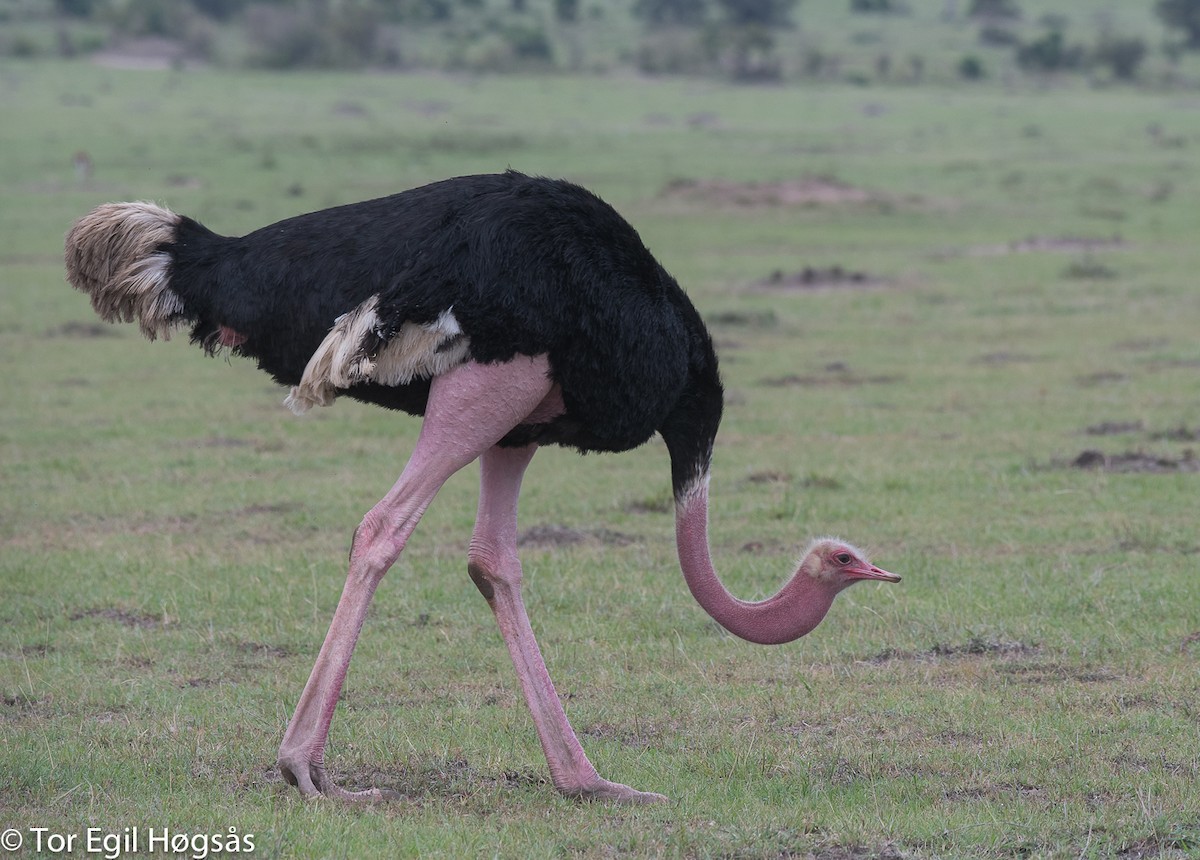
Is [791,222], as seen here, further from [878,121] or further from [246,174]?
[878,121]

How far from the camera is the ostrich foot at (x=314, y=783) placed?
191 inches

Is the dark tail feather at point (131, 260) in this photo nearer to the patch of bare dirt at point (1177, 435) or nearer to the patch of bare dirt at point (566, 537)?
the patch of bare dirt at point (566, 537)

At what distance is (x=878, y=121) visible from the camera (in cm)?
4494

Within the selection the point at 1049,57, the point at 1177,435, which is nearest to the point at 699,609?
the point at 1177,435

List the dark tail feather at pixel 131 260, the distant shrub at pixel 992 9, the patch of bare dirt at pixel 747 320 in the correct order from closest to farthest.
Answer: the dark tail feather at pixel 131 260 < the patch of bare dirt at pixel 747 320 < the distant shrub at pixel 992 9

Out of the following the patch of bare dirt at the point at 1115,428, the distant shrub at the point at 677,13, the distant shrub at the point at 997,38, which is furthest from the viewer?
the distant shrub at the point at 677,13

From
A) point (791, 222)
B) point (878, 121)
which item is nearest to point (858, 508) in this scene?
point (791, 222)

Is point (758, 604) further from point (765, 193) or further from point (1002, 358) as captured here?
point (765, 193)

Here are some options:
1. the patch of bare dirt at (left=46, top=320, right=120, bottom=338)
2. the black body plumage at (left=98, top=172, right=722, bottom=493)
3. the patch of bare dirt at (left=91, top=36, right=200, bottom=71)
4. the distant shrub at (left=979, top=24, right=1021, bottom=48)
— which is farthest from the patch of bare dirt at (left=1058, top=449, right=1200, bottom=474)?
the distant shrub at (left=979, top=24, right=1021, bottom=48)

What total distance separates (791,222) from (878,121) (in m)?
21.7

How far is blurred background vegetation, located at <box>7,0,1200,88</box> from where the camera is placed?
196 ft

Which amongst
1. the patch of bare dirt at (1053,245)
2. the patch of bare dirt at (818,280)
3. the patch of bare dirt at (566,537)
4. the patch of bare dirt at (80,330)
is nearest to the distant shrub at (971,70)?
the patch of bare dirt at (1053,245)

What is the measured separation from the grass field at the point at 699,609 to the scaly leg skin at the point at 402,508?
17 cm

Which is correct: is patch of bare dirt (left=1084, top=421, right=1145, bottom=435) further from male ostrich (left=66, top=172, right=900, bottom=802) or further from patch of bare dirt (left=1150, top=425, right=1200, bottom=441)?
male ostrich (left=66, top=172, right=900, bottom=802)
